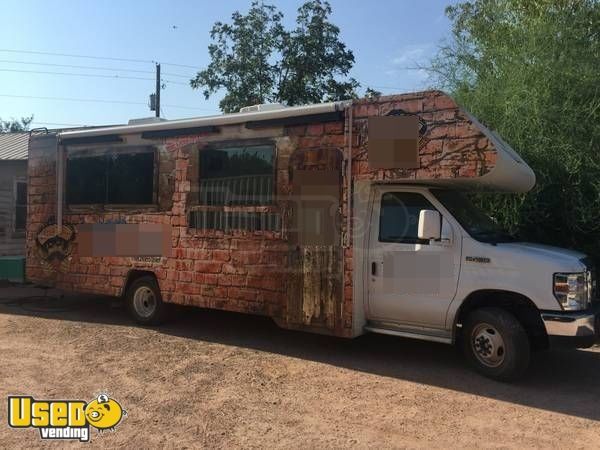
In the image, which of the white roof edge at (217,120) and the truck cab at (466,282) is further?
the white roof edge at (217,120)

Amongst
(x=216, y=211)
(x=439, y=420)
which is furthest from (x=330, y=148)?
(x=439, y=420)

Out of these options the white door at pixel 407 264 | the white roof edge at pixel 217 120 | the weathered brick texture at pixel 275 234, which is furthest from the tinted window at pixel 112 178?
the white door at pixel 407 264

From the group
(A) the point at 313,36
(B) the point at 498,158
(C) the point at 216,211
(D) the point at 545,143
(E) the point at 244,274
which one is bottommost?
(E) the point at 244,274

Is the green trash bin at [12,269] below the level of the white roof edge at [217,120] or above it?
below

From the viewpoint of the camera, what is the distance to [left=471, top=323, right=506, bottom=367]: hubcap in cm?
562

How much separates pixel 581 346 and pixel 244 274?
3925 millimetres

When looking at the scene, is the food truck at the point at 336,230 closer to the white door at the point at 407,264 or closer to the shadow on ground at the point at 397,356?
the white door at the point at 407,264

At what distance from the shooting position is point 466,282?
18.9ft

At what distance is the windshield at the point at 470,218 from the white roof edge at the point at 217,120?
1.59 m

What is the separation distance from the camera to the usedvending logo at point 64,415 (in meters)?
4.43

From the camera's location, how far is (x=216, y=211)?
727 centimetres

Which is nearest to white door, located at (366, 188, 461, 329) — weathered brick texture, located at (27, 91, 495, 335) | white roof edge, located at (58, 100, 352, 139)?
weathered brick texture, located at (27, 91, 495, 335)

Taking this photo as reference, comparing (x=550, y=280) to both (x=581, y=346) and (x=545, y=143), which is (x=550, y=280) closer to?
(x=581, y=346)

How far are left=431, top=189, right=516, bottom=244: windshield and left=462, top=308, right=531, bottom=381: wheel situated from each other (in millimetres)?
832
